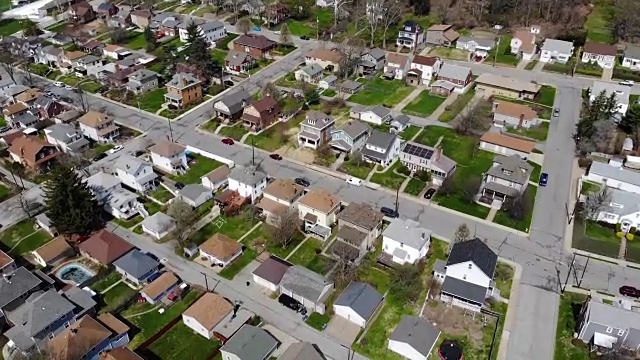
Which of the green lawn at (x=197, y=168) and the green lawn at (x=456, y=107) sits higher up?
the green lawn at (x=456, y=107)

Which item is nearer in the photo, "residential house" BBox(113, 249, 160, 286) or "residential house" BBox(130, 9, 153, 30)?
"residential house" BBox(113, 249, 160, 286)

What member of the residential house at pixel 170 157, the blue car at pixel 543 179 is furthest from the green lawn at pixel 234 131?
the blue car at pixel 543 179

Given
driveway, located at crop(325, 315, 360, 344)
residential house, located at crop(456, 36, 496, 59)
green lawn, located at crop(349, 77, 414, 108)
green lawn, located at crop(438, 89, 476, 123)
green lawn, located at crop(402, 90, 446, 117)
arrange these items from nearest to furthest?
1. driveway, located at crop(325, 315, 360, 344)
2. green lawn, located at crop(438, 89, 476, 123)
3. green lawn, located at crop(402, 90, 446, 117)
4. green lawn, located at crop(349, 77, 414, 108)
5. residential house, located at crop(456, 36, 496, 59)

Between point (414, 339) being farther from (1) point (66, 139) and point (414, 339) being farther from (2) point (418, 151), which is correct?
(1) point (66, 139)

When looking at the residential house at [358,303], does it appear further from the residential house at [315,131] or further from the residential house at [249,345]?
the residential house at [315,131]

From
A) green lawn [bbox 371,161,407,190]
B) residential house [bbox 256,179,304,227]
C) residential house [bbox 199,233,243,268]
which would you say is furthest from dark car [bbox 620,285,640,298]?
residential house [bbox 199,233,243,268]

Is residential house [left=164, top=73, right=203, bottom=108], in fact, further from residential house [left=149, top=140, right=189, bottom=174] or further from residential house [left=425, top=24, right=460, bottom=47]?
residential house [left=425, top=24, right=460, bottom=47]
